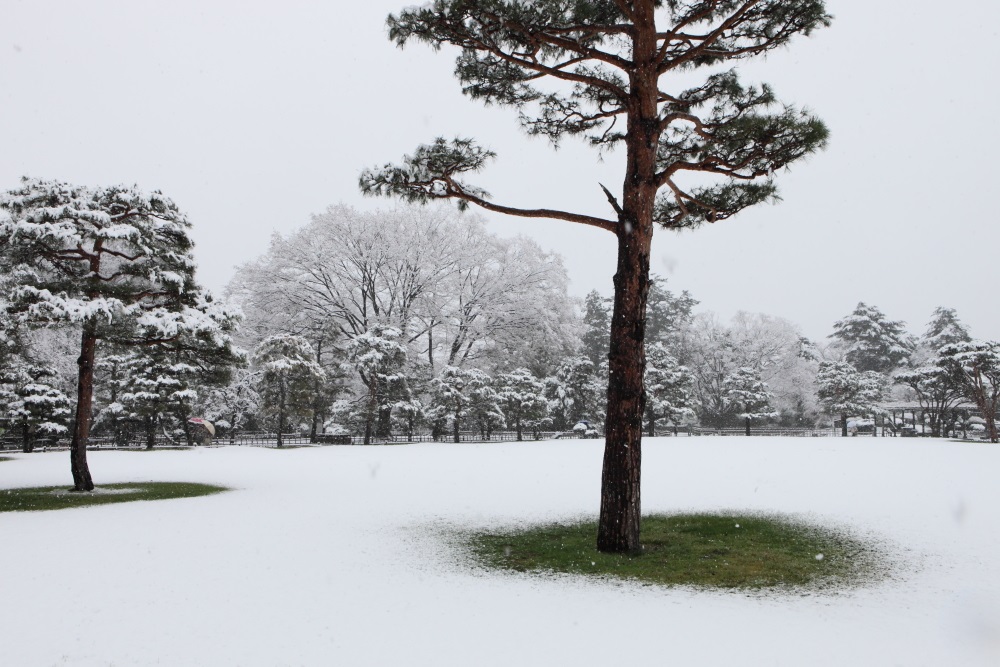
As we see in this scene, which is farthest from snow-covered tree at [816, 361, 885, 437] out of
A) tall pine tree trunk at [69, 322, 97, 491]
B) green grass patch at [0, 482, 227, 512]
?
tall pine tree trunk at [69, 322, 97, 491]

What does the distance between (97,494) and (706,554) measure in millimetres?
10107

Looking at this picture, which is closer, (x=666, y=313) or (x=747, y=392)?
(x=747, y=392)

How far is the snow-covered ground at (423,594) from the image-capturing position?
4.02 metres

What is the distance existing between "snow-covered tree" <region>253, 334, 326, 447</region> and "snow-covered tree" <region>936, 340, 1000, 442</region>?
2482cm

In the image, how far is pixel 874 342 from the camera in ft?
152

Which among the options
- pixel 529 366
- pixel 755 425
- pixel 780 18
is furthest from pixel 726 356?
pixel 780 18

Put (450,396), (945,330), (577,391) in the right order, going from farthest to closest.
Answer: (945,330), (577,391), (450,396)

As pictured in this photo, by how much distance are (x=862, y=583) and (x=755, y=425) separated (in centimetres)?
3576

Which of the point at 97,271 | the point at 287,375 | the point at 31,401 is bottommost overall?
the point at 31,401

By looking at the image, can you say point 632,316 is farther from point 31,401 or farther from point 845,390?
point 845,390

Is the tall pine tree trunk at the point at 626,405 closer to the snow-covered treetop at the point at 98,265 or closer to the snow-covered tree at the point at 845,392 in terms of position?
the snow-covered treetop at the point at 98,265

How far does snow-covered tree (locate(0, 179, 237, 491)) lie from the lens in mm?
9797

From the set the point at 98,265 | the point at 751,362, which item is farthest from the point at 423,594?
the point at 751,362

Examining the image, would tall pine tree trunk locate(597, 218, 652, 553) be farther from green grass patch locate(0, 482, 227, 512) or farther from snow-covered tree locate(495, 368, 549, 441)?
snow-covered tree locate(495, 368, 549, 441)
